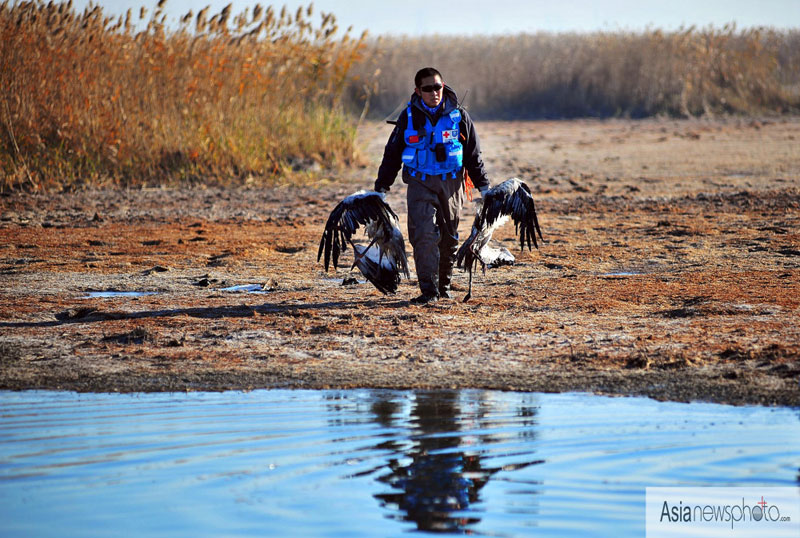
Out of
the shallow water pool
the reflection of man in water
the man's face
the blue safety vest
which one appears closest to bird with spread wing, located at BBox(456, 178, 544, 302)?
the blue safety vest

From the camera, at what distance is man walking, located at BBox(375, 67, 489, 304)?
784cm

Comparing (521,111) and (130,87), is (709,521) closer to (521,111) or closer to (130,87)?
(130,87)

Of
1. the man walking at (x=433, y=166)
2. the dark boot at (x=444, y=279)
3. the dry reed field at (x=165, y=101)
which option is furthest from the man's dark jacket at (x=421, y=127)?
the dry reed field at (x=165, y=101)

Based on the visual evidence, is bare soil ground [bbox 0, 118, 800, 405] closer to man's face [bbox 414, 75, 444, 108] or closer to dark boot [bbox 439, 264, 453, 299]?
dark boot [bbox 439, 264, 453, 299]

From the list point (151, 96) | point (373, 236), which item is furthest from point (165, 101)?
point (373, 236)

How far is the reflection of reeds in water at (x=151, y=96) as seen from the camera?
15.1m

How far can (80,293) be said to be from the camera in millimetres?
8836

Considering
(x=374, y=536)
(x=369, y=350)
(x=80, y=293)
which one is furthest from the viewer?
(x=80, y=293)

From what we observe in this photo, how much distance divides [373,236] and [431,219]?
47cm

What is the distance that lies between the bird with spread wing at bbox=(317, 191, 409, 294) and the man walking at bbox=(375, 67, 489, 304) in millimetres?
140

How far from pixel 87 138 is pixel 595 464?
39.7ft

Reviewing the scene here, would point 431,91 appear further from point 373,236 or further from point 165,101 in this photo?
point 165,101

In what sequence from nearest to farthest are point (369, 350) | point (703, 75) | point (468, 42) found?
point (369, 350) < point (703, 75) < point (468, 42)

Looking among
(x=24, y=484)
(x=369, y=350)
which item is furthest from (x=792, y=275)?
(x=24, y=484)
